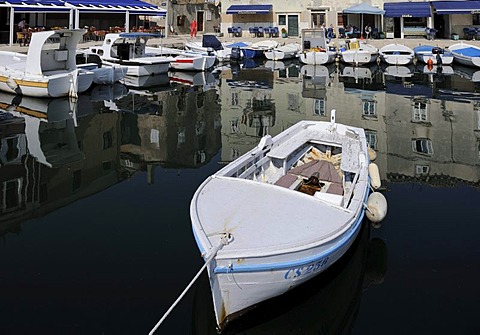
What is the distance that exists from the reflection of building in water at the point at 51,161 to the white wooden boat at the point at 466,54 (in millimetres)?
22449

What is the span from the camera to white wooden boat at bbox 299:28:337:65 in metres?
31.5

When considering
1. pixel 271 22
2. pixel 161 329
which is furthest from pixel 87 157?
pixel 271 22

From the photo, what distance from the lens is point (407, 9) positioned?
36469 millimetres

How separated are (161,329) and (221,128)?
407 inches

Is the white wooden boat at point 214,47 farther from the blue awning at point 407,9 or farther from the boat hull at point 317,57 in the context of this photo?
the blue awning at point 407,9

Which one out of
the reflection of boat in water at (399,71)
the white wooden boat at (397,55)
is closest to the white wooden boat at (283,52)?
the white wooden boat at (397,55)

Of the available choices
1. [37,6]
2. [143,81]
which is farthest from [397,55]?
[37,6]

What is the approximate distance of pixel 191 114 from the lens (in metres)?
16.8

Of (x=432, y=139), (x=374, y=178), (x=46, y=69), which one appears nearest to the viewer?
(x=374, y=178)

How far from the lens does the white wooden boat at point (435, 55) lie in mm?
30969

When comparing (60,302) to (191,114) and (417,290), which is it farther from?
(191,114)

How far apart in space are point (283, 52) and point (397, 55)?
25.8ft

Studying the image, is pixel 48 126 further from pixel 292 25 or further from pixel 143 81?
pixel 292 25

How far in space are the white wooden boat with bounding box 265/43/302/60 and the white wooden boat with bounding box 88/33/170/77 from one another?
11781mm
